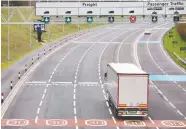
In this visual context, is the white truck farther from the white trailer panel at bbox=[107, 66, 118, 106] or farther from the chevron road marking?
the chevron road marking

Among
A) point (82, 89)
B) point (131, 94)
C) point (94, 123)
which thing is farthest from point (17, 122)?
point (82, 89)

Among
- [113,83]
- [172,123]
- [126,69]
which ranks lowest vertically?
[172,123]

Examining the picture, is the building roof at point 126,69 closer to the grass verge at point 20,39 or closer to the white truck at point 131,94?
the white truck at point 131,94

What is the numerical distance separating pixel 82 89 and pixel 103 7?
8996mm

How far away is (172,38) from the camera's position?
104 metres

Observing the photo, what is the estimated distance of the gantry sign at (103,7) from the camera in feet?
163

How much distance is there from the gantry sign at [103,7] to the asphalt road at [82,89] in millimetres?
6588

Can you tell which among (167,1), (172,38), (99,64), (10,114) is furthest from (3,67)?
(172,38)

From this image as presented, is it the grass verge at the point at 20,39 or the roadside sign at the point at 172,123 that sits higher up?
the grass verge at the point at 20,39

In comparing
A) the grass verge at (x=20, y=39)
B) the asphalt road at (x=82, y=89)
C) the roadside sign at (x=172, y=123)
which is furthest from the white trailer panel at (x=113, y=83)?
the grass verge at (x=20, y=39)

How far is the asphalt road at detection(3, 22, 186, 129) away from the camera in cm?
3444

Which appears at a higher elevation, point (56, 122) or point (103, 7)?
point (103, 7)

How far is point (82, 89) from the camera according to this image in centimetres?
4559

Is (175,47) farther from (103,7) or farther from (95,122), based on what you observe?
(95,122)
